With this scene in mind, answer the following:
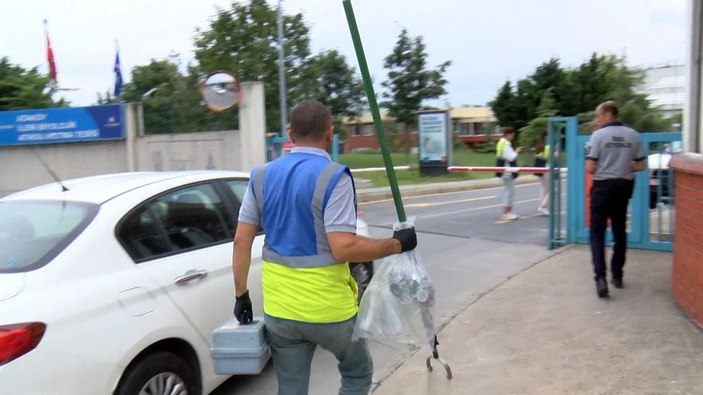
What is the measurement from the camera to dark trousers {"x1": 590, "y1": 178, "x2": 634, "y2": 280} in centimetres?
564

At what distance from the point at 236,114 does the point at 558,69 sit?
135ft

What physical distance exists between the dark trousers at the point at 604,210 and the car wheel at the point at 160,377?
3.68 m

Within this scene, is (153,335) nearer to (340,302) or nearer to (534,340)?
(340,302)

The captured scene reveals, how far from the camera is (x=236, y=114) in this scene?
41.7 ft

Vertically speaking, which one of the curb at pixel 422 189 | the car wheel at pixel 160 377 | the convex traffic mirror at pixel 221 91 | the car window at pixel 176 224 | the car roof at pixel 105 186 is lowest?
the curb at pixel 422 189

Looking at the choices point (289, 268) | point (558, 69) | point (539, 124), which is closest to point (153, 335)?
point (289, 268)

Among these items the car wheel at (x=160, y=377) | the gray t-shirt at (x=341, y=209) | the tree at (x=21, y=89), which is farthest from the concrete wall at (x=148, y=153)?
the gray t-shirt at (x=341, y=209)

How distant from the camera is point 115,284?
3.43 m

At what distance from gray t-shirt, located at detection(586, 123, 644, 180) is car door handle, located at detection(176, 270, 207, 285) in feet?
11.9

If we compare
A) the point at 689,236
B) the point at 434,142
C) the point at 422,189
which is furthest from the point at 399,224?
the point at 434,142

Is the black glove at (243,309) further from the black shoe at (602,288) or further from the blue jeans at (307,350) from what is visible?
the black shoe at (602,288)

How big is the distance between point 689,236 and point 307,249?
11.5ft

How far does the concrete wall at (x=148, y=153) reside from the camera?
40.8 ft

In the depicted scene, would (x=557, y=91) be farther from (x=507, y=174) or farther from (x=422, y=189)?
(x=507, y=174)
